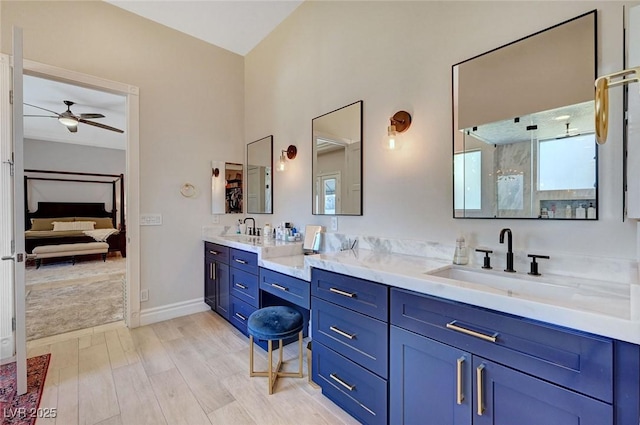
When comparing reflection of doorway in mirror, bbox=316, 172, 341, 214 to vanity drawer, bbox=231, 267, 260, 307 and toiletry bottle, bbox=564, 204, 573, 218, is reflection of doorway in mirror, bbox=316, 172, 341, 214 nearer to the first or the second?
vanity drawer, bbox=231, 267, 260, 307

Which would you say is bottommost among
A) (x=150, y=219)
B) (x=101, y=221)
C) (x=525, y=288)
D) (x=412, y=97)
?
(x=525, y=288)

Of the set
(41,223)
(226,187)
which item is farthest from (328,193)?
(41,223)

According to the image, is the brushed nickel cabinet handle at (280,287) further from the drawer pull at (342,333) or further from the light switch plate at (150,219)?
the light switch plate at (150,219)

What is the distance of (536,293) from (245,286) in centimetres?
211

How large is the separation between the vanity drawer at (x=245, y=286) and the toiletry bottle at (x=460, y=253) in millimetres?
1572

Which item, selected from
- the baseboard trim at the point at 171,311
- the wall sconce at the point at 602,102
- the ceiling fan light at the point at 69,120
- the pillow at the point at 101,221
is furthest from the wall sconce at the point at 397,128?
the pillow at the point at 101,221

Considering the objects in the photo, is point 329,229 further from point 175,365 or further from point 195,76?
point 195,76

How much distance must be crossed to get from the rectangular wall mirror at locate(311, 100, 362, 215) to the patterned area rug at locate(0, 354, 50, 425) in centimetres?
226

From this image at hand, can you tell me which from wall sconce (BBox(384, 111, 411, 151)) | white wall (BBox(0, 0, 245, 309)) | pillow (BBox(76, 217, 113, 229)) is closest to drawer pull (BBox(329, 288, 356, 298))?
wall sconce (BBox(384, 111, 411, 151))

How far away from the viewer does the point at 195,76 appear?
127 inches

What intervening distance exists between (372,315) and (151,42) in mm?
3492

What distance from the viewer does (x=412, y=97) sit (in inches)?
73.9

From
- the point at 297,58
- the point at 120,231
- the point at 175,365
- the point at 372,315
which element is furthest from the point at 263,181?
the point at 120,231

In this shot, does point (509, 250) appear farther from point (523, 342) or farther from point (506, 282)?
point (523, 342)
